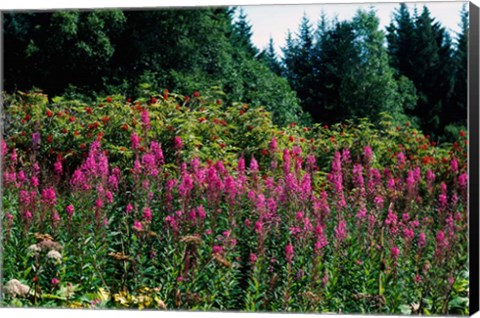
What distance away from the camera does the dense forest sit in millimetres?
7812

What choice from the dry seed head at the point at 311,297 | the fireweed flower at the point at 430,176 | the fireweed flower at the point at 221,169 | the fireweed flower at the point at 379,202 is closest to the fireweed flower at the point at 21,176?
the fireweed flower at the point at 221,169

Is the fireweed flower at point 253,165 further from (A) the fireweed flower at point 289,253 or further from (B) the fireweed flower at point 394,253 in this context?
(B) the fireweed flower at point 394,253

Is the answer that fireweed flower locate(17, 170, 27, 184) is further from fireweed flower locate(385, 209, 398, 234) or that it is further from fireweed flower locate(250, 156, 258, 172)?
fireweed flower locate(385, 209, 398, 234)

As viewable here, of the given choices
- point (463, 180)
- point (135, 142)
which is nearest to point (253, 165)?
point (135, 142)

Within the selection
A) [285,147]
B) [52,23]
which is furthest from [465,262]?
[52,23]

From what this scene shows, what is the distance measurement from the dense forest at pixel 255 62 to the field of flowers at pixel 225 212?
Answer: 140 millimetres

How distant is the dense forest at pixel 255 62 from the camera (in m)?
7.81

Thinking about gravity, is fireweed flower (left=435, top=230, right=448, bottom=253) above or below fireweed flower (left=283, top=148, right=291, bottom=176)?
below

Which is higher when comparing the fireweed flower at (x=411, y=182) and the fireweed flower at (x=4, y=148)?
the fireweed flower at (x=4, y=148)

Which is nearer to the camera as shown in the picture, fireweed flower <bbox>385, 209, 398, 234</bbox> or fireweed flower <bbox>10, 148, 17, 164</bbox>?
fireweed flower <bbox>385, 209, 398, 234</bbox>

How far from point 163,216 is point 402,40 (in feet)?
7.86

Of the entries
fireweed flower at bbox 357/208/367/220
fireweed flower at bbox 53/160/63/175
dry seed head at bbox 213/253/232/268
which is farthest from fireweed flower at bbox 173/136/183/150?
fireweed flower at bbox 357/208/367/220

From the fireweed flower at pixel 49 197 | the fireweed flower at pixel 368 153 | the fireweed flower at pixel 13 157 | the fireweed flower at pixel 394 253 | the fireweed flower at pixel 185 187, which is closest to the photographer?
the fireweed flower at pixel 394 253

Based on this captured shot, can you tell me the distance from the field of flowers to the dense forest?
14cm
